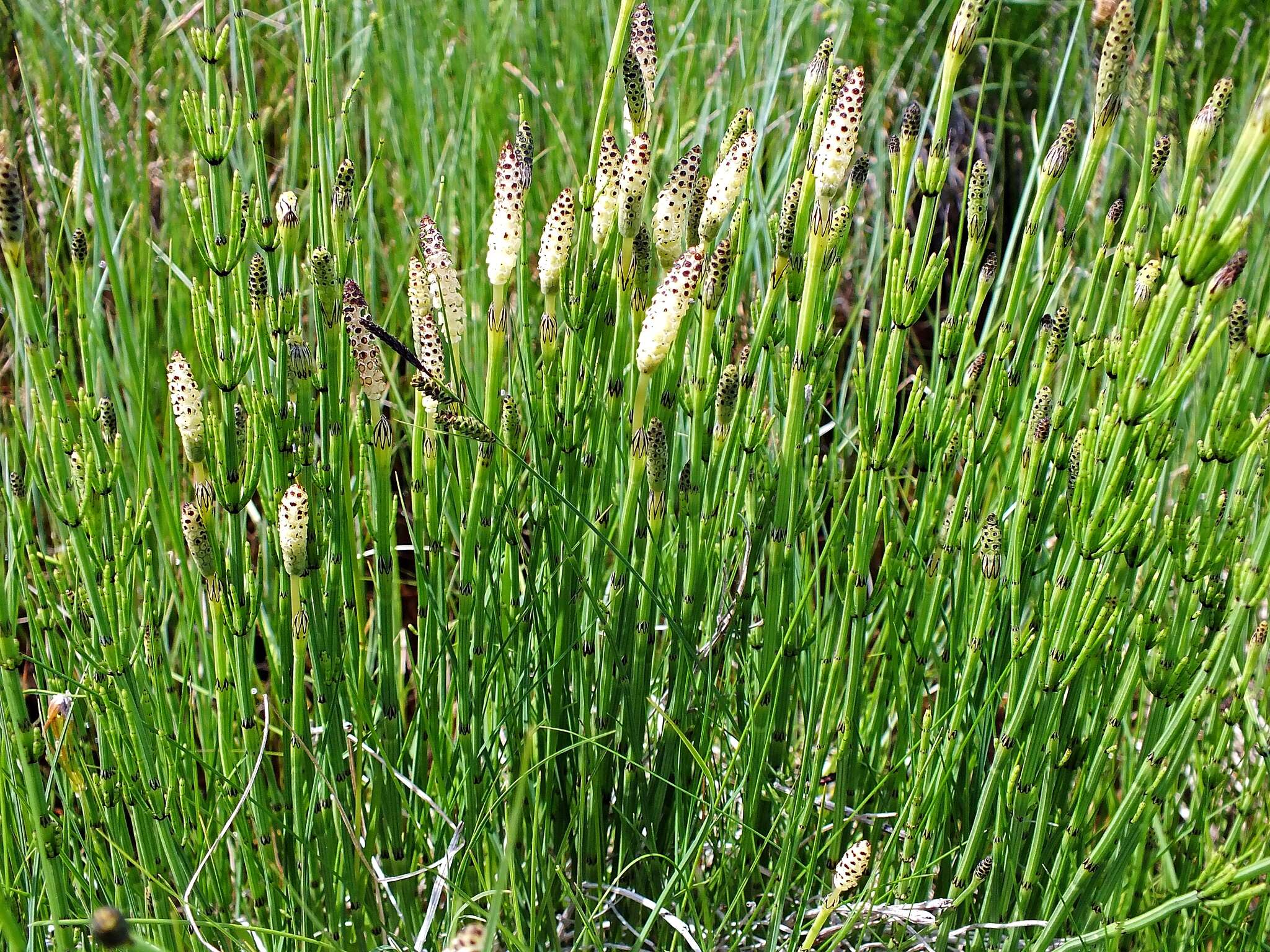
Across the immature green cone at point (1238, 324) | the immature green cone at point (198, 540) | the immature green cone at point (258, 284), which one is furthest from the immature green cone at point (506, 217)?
the immature green cone at point (1238, 324)

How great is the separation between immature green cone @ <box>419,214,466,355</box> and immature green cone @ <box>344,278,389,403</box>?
0.07 metres

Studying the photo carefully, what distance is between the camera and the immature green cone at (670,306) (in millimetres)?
939

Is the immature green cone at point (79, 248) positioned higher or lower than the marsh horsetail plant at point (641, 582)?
higher

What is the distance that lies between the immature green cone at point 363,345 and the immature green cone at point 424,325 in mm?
41

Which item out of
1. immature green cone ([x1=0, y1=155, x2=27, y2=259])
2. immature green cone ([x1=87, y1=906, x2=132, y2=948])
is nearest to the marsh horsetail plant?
immature green cone ([x1=0, y1=155, x2=27, y2=259])

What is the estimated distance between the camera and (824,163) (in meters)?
1.04

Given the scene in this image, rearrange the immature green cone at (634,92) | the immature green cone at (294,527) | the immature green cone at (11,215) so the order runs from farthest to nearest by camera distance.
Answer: the immature green cone at (634,92) < the immature green cone at (294,527) < the immature green cone at (11,215)

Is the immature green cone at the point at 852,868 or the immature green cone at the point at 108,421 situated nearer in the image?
the immature green cone at the point at 852,868

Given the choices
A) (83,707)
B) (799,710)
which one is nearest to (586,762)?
(799,710)

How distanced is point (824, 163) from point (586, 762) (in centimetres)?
69

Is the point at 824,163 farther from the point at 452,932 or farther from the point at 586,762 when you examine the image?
the point at 452,932

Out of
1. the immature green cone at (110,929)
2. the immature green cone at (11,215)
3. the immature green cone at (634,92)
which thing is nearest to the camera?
the immature green cone at (110,929)

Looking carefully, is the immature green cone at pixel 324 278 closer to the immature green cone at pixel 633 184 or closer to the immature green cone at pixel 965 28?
the immature green cone at pixel 633 184

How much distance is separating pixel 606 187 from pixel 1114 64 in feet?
1.63
